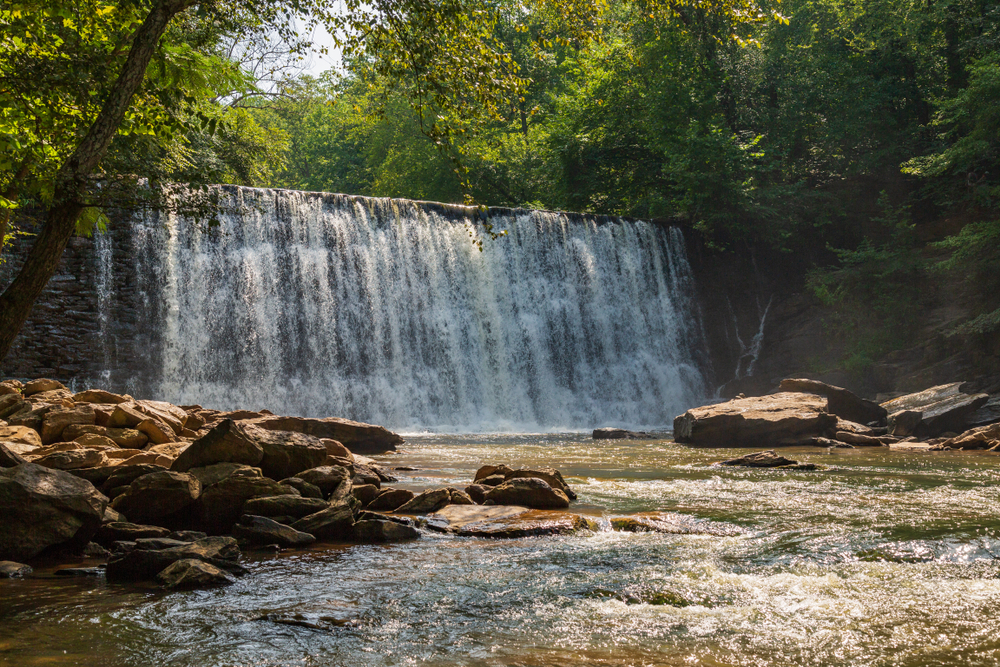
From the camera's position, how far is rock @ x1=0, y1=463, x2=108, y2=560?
566 centimetres

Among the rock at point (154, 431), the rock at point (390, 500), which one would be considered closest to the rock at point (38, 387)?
the rock at point (154, 431)

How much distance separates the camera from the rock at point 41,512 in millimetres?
5660

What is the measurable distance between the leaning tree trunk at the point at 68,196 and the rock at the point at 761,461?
990 cm

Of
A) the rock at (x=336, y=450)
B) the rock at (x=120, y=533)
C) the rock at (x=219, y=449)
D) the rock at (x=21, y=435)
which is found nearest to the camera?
the rock at (x=120, y=533)

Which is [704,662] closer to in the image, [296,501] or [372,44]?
[296,501]

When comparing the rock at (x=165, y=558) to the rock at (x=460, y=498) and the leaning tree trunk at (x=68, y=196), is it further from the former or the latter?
the rock at (x=460, y=498)

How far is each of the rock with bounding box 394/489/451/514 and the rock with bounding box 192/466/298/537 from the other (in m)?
1.35

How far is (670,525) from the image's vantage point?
722cm

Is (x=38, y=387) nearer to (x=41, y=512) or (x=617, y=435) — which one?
(x=41, y=512)

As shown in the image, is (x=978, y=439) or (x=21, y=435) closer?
(x=21, y=435)

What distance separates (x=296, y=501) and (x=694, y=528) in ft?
12.2

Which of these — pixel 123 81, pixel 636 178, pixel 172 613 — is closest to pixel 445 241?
pixel 636 178

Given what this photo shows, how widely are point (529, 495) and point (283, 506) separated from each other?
8.53 ft

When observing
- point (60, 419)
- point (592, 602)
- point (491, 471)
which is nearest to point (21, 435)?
point (60, 419)
